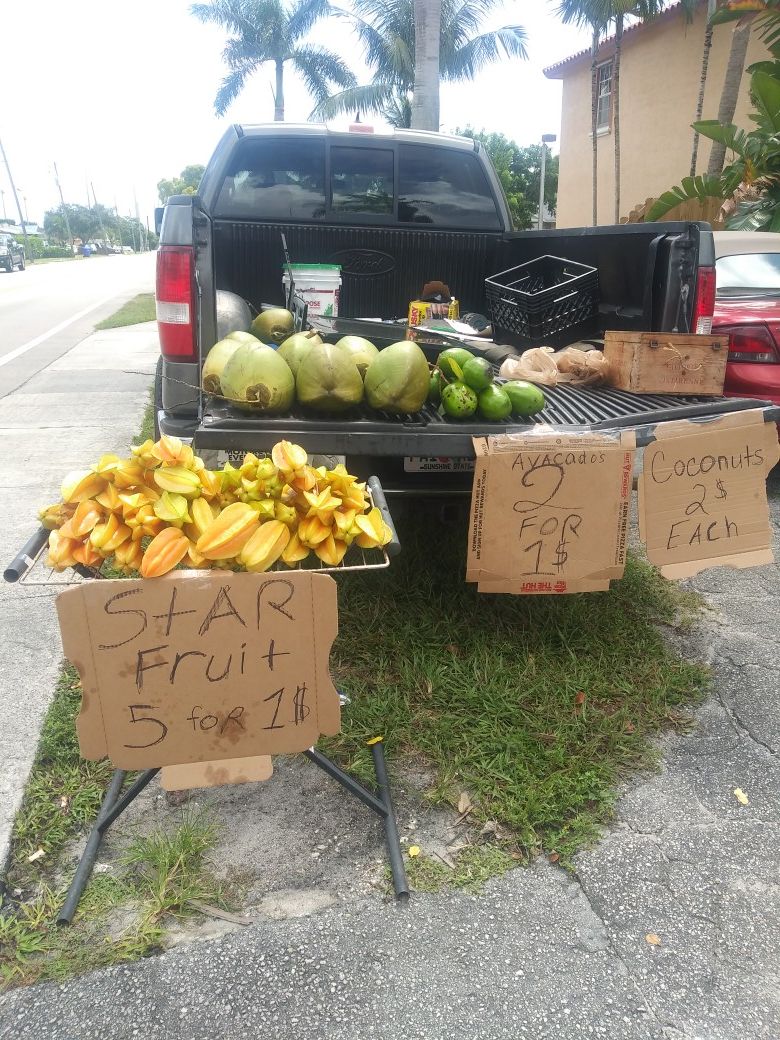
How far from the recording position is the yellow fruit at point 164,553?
182cm

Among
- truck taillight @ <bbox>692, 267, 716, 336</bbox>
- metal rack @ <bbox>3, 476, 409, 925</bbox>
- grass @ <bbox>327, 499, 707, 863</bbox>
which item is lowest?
grass @ <bbox>327, 499, 707, 863</bbox>

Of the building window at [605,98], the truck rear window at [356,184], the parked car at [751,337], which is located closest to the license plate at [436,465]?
the truck rear window at [356,184]

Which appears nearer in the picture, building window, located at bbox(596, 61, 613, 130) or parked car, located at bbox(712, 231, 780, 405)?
parked car, located at bbox(712, 231, 780, 405)

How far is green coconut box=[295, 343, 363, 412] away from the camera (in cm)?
282

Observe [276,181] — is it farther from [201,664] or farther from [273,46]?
[273,46]

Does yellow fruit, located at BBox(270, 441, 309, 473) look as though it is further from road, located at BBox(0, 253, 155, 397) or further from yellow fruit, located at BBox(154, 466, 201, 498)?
road, located at BBox(0, 253, 155, 397)

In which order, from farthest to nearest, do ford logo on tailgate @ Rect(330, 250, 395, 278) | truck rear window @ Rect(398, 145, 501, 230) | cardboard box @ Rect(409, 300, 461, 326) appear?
truck rear window @ Rect(398, 145, 501, 230) < ford logo on tailgate @ Rect(330, 250, 395, 278) < cardboard box @ Rect(409, 300, 461, 326)

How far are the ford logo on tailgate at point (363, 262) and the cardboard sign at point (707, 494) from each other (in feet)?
8.80

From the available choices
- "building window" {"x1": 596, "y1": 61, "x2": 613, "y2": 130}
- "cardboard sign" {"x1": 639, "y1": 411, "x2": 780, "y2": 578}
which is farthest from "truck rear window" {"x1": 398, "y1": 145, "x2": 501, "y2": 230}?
"building window" {"x1": 596, "y1": 61, "x2": 613, "y2": 130}

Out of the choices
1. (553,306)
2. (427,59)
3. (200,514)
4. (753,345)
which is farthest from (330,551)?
(427,59)

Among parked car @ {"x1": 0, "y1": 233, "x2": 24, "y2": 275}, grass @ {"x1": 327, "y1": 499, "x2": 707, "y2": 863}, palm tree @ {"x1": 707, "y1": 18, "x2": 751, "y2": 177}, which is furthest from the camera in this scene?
parked car @ {"x1": 0, "y1": 233, "x2": 24, "y2": 275}

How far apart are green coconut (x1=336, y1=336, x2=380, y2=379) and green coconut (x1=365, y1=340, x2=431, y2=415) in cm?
7

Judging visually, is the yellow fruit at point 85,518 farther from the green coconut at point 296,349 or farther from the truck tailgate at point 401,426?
the green coconut at point 296,349

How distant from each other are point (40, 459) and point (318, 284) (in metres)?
3.03
